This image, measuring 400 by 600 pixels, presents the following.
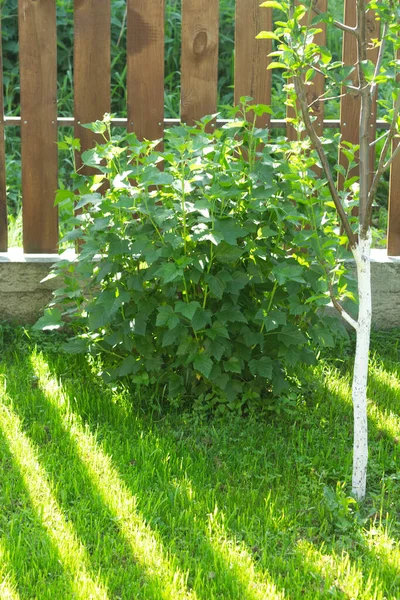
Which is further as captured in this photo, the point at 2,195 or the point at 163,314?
the point at 2,195

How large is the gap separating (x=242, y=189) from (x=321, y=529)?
49.9 inches

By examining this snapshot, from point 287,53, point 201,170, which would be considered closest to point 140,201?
point 201,170

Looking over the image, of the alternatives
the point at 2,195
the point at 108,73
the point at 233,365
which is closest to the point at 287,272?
the point at 233,365

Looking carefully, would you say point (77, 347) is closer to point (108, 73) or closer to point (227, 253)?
point (227, 253)

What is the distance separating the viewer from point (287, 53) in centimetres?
261

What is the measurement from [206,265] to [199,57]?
1.30 m

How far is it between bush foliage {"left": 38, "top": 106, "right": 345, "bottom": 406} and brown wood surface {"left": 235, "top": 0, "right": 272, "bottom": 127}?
0.77 meters

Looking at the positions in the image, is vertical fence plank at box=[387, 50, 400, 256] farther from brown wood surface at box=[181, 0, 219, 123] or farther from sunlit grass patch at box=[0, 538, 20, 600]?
sunlit grass patch at box=[0, 538, 20, 600]

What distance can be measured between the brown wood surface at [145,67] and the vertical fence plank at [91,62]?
0.11m

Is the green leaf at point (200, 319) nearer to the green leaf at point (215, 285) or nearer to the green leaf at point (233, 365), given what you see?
the green leaf at point (215, 285)

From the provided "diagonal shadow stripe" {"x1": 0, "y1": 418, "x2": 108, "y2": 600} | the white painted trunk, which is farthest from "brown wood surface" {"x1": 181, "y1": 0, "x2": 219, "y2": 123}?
"diagonal shadow stripe" {"x1": 0, "y1": 418, "x2": 108, "y2": 600}

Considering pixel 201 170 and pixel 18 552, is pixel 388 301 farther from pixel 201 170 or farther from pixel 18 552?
pixel 18 552

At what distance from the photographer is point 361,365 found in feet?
9.32

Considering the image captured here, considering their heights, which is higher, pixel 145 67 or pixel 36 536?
pixel 145 67
